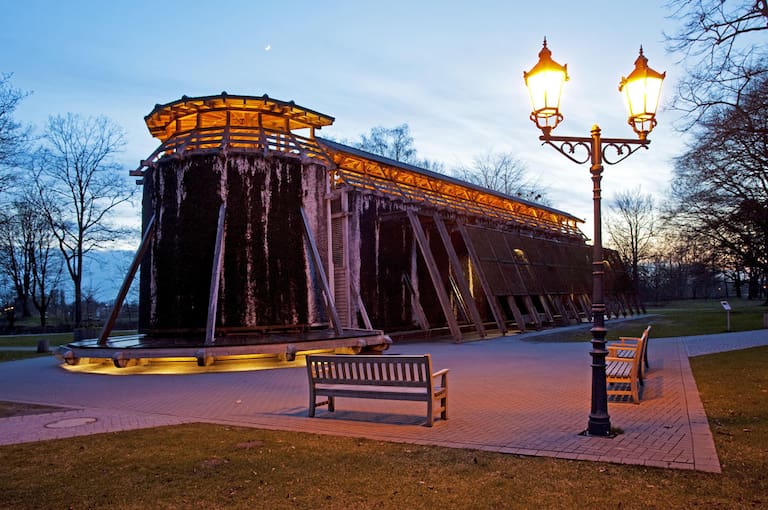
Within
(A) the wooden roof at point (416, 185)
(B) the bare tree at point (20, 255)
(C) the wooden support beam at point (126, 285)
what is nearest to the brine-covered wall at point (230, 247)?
(C) the wooden support beam at point (126, 285)

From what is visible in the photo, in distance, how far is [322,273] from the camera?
18219mm

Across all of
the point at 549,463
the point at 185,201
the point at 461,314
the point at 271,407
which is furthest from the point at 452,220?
the point at 549,463

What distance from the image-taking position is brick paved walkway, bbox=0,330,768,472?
21.6ft

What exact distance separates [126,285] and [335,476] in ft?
48.4

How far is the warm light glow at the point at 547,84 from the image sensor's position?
7402 millimetres

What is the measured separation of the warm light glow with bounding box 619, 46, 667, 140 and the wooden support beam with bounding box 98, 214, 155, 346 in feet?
48.0

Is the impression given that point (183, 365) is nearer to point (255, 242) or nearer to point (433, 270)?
point (255, 242)

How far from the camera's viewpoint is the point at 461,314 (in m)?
29.9

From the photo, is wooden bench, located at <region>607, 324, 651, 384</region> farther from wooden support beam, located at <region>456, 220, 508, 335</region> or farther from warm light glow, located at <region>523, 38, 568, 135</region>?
wooden support beam, located at <region>456, 220, 508, 335</region>

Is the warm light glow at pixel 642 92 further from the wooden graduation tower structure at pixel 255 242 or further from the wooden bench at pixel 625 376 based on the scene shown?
the wooden graduation tower structure at pixel 255 242

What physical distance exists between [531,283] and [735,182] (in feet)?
35.0

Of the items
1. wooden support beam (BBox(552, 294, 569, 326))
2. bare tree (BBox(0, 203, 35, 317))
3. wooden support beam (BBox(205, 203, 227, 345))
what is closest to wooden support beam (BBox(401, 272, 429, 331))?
wooden support beam (BBox(552, 294, 569, 326))

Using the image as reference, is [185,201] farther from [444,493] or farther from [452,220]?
[444,493]

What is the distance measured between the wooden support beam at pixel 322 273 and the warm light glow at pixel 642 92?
37.8ft
